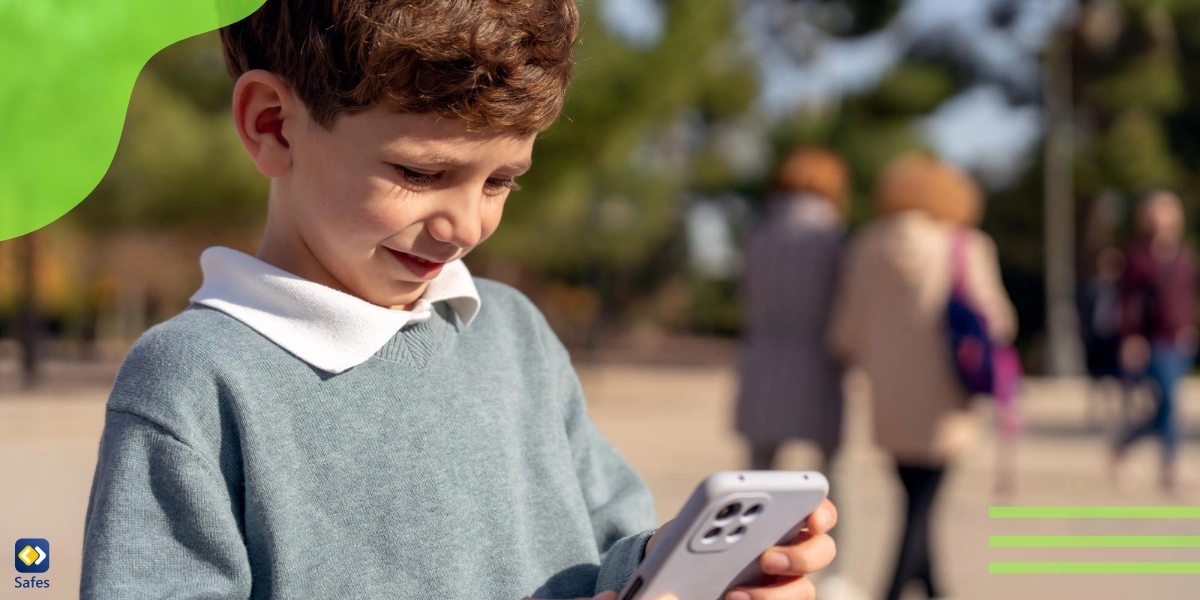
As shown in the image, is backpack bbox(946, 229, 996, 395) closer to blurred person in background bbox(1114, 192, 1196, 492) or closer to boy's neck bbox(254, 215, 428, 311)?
blurred person in background bbox(1114, 192, 1196, 492)

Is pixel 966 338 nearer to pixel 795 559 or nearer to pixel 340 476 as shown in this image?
pixel 795 559

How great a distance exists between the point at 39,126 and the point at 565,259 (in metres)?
21.6

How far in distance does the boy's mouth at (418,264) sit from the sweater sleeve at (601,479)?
0.27m

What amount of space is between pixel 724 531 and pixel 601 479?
0.40 metres

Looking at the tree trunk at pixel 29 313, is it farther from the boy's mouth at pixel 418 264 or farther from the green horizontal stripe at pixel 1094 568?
the boy's mouth at pixel 418 264

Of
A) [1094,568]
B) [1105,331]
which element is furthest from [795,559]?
[1105,331]

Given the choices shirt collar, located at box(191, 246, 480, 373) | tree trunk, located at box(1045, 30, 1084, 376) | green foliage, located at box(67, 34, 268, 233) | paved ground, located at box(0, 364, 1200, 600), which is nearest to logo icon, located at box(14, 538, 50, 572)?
paved ground, located at box(0, 364, 1200, 600)

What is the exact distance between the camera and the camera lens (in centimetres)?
115

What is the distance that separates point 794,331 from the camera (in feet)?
16.4

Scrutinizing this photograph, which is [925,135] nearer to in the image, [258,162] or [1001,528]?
[1001,528]

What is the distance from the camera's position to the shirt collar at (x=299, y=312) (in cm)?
124

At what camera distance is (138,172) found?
13.3 metres

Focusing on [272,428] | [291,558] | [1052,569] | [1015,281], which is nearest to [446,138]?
[272,428]

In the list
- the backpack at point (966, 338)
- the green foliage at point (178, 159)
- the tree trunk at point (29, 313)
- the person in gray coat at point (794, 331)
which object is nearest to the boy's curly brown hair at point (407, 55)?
the backpack at point (966, 338)
